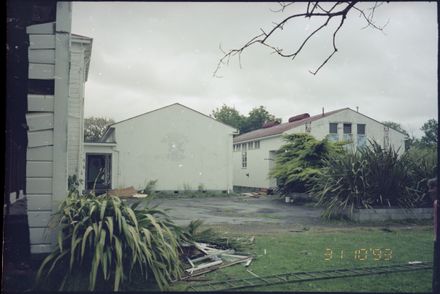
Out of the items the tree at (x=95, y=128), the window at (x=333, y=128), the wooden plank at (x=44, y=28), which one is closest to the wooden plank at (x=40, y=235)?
the wooden plank at (x=44, y=28)

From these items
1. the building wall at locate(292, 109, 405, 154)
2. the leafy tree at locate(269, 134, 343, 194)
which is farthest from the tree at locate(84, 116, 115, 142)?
the leafy tree at locate(269, 134, 343, 194)

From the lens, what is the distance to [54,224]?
11.1ft

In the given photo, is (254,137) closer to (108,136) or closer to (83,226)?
(108,136)

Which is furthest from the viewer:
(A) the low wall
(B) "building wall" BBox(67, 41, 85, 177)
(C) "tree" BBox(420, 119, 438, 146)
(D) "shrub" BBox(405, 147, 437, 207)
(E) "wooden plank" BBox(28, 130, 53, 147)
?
(B) "building wall" BBox(67, 41, 85, 177)

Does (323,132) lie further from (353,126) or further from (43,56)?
(43,56)

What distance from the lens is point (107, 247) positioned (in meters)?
3.11

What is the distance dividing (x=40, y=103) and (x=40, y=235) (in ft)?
4.12

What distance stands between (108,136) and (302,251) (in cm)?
1382

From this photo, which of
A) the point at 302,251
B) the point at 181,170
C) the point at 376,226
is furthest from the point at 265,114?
the point at 302,251

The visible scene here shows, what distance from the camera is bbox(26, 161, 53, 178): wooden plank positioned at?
11.3 feet

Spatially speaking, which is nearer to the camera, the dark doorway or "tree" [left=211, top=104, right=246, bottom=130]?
the dark doorway

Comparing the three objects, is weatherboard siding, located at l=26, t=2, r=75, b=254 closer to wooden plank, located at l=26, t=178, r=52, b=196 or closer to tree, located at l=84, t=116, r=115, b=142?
wooden plank, located at l=26, t=178, r=52, b=196

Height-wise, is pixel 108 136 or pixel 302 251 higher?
pixel 108 136

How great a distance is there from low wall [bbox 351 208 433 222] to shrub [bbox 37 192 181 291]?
553cm
